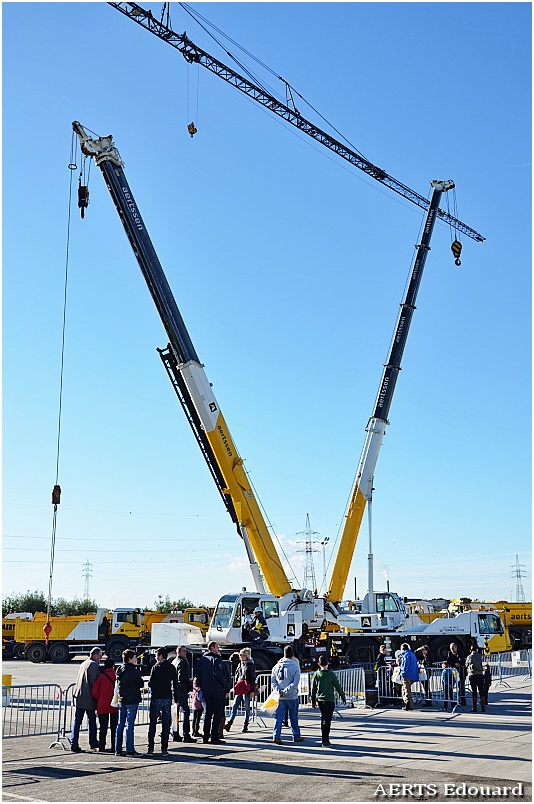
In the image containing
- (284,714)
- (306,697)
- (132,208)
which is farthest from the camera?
(132,208)

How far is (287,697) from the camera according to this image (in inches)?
543

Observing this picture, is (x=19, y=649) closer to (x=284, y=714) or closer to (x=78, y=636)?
(x=78, y=636)

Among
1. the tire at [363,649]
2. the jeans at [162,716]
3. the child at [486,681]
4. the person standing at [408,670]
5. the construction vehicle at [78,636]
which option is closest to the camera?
the jeans at [162,716]

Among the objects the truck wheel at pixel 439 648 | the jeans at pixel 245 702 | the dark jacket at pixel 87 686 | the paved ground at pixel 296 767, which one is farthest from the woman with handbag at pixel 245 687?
the truck wheel at pixel 439 648

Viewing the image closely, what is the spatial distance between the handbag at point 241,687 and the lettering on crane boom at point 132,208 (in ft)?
49.5

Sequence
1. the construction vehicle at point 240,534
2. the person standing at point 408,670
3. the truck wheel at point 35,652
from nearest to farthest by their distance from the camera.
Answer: the person standing at point 408,670
the construction vehicle at point 240,534
the truck wheel at point 35,652

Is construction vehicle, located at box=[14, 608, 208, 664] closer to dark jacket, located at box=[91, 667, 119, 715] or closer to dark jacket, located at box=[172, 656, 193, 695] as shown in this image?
dark jacket, located at box=[172, 656, 193, 695]

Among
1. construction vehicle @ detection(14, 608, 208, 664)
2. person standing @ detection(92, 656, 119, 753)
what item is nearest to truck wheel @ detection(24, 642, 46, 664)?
construction vehicle @ detection(14, 608, 208, 664)

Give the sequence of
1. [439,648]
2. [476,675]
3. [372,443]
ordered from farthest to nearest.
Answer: [372,443]
[439,648]
[476,675]

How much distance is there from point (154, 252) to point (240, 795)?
18417mm

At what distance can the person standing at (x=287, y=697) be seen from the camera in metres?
13.7

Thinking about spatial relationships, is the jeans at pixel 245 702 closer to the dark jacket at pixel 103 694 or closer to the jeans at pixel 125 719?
the dark jacket at pixel 103 694

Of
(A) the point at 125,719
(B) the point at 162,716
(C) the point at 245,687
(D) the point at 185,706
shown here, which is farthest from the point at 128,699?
(C) the point at 245,687

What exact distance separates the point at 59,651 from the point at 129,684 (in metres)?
29.2
